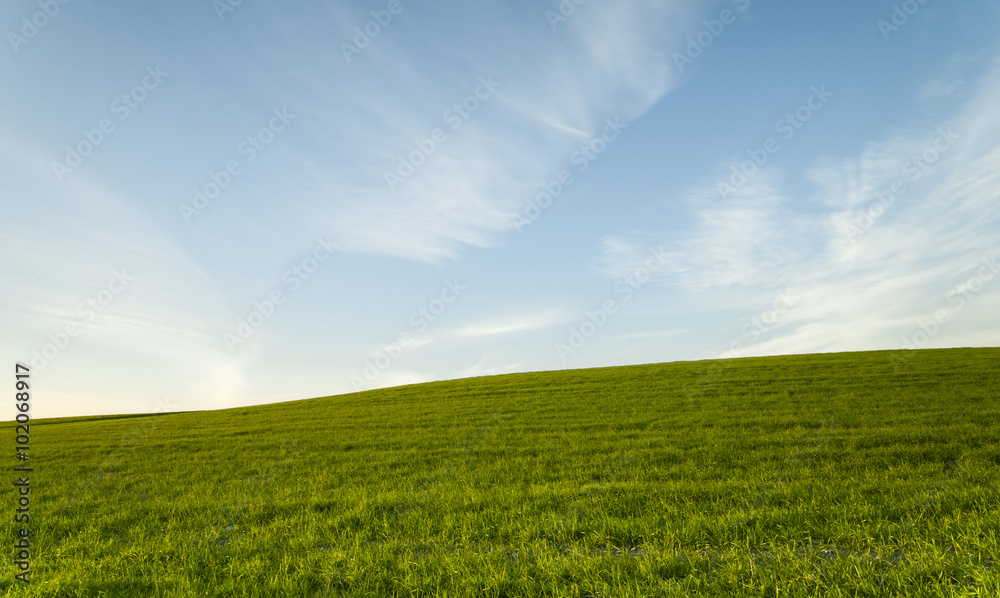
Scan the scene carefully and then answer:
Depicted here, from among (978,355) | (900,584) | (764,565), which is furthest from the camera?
(978,355)

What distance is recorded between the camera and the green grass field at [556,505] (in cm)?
658

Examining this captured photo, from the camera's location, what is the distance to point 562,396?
106 feet

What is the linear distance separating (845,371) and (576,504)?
32.7 meters

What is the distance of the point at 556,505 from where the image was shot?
10008 mm

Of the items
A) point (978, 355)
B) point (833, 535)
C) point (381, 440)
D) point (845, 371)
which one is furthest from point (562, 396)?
point (978, 355)

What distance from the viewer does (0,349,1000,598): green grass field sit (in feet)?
21.6

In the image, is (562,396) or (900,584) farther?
(562,396)

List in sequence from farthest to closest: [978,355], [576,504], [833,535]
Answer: [978,355] < [576,504] < [833,535]

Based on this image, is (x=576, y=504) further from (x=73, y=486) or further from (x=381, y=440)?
(x=73, y=486)

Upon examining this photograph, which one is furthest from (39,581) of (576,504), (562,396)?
(562,396)

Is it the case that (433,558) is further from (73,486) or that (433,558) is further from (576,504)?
(73,486)

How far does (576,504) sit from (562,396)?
22.7 m

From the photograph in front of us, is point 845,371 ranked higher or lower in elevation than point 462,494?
higher

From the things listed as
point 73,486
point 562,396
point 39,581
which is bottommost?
point 39,581
